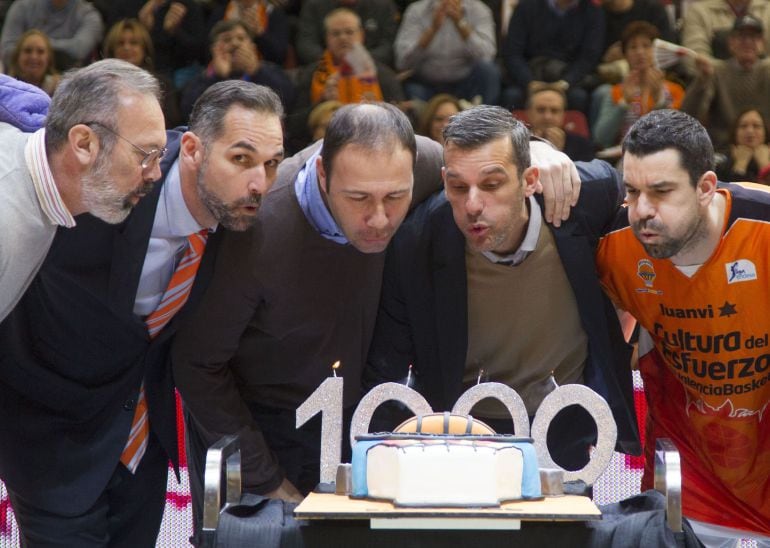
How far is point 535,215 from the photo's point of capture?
3.29 m

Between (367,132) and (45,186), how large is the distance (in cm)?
82

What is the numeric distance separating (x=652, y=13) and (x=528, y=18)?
0.79m

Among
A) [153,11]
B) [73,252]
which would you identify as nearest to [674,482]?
[73,252]

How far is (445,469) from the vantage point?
2379mm

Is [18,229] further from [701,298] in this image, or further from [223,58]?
[223,58]

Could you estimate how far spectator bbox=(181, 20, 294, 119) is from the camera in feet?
22.5

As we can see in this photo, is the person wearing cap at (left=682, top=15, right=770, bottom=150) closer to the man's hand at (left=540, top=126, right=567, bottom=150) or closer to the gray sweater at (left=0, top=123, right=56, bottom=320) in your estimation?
the man's hand at (left=540, top=126, right=567, bottom=150)

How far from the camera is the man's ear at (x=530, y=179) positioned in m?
3.21

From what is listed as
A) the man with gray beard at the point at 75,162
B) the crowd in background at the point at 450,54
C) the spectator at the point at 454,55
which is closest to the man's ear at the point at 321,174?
the man with gray beard at the point at 75,162

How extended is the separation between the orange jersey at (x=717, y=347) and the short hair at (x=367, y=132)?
719 millimetres

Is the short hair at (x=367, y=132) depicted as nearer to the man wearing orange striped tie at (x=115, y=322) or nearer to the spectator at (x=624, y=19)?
the man wearing orange striped tie at (x=115, y=322)

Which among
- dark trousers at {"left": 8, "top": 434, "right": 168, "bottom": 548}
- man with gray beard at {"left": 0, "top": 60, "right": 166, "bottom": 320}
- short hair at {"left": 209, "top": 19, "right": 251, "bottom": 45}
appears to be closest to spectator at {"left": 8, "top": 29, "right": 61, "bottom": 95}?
short hair at {"left": 209, "top": 19, "right": 251, "bottom": 45}

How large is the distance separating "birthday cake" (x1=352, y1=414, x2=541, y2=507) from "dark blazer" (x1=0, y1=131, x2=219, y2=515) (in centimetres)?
95

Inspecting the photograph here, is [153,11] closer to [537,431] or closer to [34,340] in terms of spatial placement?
[34,340]
